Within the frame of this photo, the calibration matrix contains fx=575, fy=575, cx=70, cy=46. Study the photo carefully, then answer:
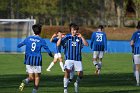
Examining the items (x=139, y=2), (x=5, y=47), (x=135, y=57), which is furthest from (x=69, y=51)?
(x=139, y=2)

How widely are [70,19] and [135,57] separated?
6630 centimetres

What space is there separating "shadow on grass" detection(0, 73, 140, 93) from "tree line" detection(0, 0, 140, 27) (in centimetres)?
5710

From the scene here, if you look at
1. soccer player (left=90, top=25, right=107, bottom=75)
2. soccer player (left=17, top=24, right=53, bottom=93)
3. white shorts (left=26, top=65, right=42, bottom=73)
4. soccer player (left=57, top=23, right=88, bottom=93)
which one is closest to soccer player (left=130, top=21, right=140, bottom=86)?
soccer player (left=57, top=23, right=88, bottom=93)

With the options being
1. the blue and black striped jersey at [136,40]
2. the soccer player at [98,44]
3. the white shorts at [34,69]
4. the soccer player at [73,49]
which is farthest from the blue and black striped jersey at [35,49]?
the soccer player at [98,44]

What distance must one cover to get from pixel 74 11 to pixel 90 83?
66.8 metres

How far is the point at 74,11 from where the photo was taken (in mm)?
88250

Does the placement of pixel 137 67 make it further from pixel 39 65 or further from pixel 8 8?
pixel 8 8

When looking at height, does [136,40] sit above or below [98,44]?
above

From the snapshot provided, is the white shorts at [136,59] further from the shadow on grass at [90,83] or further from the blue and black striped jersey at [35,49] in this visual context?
the blue and black striped jersey at [35,49]

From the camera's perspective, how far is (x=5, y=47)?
5116cm

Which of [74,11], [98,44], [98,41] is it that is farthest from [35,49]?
[74,11]

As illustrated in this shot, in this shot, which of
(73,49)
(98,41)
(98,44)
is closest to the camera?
(73,49)

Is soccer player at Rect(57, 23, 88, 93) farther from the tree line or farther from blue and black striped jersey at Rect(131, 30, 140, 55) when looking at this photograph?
the tree line

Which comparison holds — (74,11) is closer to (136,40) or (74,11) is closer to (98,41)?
(98,41)
